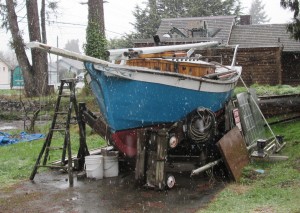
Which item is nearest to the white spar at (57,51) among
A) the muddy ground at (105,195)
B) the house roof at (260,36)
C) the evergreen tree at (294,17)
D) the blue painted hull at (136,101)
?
the blue painted hull at (136,101)

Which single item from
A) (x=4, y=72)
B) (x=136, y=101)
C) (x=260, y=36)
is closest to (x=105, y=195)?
(x=136, y=101)

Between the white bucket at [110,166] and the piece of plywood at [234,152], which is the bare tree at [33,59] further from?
the piece of plywood at [234,152]

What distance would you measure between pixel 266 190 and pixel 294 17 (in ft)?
18.4

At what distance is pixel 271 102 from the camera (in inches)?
530

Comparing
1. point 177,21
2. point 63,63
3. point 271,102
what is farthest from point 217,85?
point 63,63

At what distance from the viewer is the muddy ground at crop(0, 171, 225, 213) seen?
6746 mm

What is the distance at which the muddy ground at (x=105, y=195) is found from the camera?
6.75 meters

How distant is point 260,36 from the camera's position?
29.2 meters

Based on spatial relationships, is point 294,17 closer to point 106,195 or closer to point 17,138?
point 106,195

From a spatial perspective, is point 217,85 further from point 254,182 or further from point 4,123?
point 4,123

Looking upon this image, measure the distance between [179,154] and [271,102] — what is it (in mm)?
4905

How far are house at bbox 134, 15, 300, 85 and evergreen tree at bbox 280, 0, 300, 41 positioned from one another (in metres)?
5.01

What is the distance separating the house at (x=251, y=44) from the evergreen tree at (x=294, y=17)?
5.01 meters

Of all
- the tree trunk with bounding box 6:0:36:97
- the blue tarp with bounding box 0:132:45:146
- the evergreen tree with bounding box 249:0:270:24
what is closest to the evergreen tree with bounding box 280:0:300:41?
the blue tarp with bounding box 0:132:45:146
